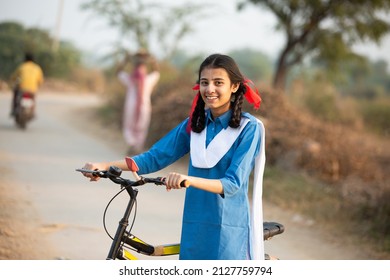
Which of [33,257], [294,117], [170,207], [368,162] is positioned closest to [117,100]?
[294,117]

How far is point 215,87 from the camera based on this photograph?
3008 mm

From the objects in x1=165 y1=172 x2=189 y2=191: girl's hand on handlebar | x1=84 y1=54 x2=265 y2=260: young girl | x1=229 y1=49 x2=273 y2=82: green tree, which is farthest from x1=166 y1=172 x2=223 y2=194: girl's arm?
x1=229 y1=49 x2=273 y2=82: green tree

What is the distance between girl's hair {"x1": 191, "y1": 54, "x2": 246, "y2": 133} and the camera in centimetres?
301

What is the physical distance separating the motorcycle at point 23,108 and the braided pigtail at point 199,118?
9.25 m

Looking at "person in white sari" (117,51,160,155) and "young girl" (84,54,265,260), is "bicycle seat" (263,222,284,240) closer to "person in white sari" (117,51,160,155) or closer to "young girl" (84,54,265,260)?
"young girl" (84,54,265,260)

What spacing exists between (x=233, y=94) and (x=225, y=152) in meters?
0.34

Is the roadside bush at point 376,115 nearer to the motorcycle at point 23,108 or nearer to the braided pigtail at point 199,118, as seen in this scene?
the motorcycle at point 23,108

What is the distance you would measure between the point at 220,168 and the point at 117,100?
41.7ft

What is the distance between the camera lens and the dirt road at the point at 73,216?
491cm

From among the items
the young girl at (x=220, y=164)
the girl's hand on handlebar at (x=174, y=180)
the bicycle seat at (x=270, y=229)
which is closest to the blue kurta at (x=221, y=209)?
the young girl at (x=220, y=164)

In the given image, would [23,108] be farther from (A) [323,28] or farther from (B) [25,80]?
(A) [323,28]

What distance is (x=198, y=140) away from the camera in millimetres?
3055
